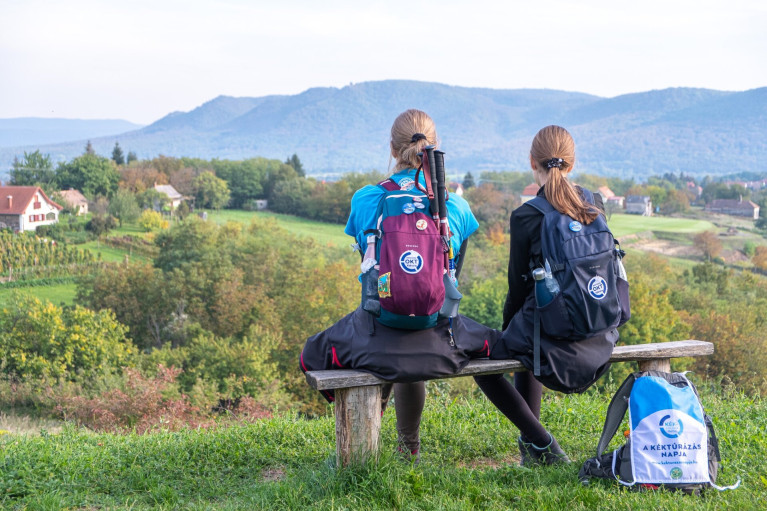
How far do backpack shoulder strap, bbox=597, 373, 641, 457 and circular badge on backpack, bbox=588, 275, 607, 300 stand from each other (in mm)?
492

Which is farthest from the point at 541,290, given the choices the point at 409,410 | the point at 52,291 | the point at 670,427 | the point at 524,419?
the point at 52,291

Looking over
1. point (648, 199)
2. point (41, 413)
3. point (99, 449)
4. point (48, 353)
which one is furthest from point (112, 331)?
point (648, 199)

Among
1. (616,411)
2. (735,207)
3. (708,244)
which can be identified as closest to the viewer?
(616,411)

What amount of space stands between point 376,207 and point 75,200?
8202 cm

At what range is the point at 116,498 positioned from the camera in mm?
3438

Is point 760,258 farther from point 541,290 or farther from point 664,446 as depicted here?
point 541,290

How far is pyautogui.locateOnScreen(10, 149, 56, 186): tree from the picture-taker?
81.4 metres

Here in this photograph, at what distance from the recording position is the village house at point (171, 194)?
282ft

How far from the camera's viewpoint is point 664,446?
3.11m

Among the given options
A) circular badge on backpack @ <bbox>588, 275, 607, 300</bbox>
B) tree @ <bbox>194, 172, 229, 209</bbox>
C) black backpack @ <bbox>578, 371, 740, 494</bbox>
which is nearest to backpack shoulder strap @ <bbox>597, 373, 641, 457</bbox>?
black backpack @ <bbox>578, 371, 740, 494</bbox>

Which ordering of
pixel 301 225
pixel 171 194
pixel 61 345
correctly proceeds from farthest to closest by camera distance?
1. pixel 171 194
2. pixel 301 225
3. pixel 61 345

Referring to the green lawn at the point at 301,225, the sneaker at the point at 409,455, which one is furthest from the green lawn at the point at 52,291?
the sneaker at the point at 409,455

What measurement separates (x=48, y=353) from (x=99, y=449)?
102ft

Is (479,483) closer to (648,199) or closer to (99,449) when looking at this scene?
(99,449)
